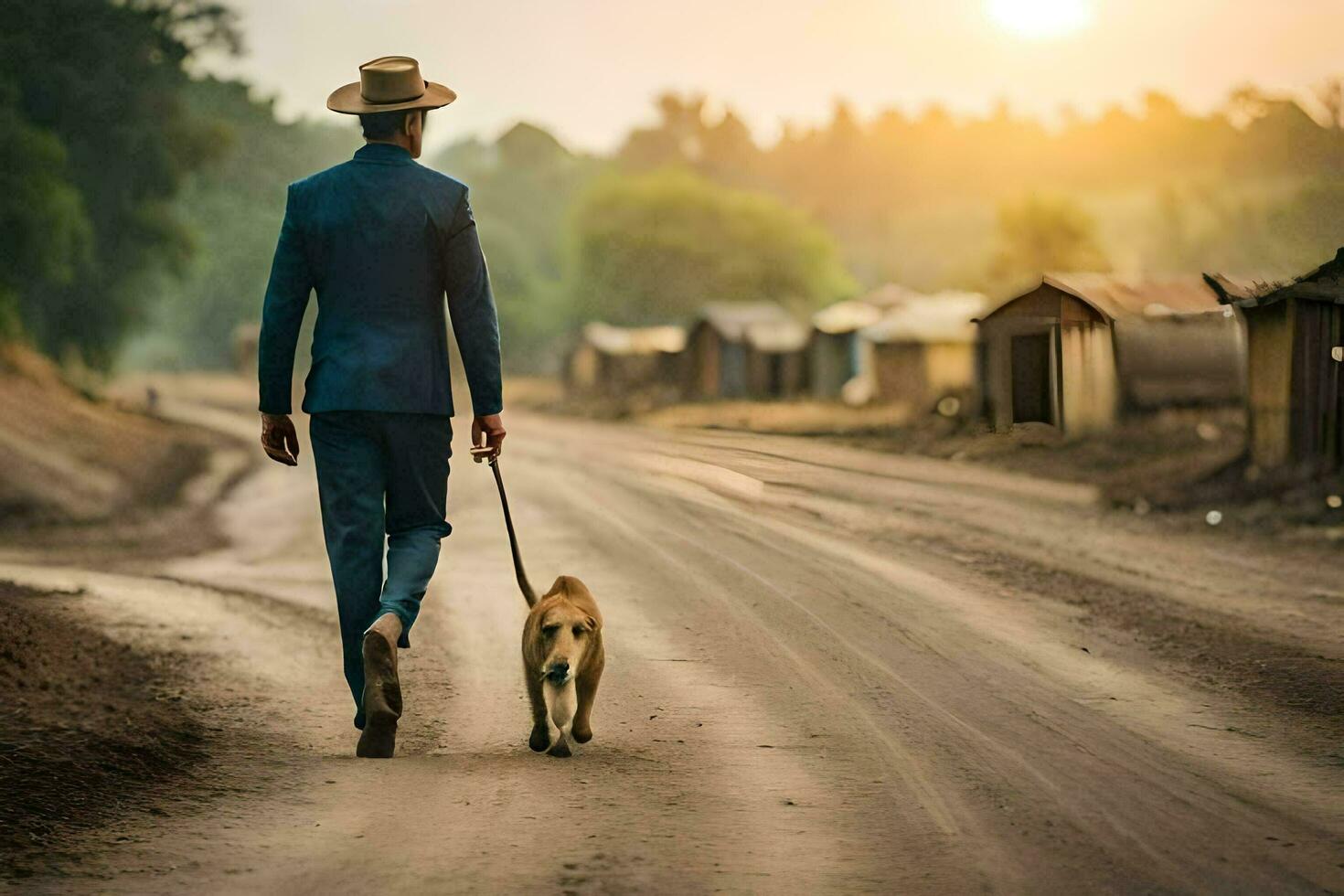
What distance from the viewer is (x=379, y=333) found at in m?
4.69

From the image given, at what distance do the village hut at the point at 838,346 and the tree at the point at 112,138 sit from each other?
18.1 m

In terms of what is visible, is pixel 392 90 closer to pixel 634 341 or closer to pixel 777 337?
pixel 777 337

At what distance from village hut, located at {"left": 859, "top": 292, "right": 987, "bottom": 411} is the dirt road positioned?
85.7ft

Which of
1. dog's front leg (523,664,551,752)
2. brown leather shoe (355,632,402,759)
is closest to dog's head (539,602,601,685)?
dog's front leg (523,664,551,752)

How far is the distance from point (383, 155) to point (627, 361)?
163 ft

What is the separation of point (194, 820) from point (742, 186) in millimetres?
111005

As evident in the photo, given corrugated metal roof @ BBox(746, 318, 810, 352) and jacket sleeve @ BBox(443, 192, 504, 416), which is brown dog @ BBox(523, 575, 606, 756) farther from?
corrugated metal roof @ BBox(746, 318, 810, 352)

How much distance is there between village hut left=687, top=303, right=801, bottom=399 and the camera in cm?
4631

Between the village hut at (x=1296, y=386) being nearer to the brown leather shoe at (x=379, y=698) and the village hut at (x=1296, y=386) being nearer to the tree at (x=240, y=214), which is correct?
the brown leather shoe at (x=379, y=698)

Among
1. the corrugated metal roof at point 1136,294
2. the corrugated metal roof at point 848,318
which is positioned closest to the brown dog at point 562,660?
the corrugated metal roof at point 1136,294

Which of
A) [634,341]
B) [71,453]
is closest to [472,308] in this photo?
[71,453]

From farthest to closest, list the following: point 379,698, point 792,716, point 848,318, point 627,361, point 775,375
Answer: point 627,361 < point 775,375 < point 848,318 < point 792,716 < point 379,698

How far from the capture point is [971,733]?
506cm

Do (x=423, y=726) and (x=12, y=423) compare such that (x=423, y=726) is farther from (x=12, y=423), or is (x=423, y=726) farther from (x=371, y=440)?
(x=12, y=423)
